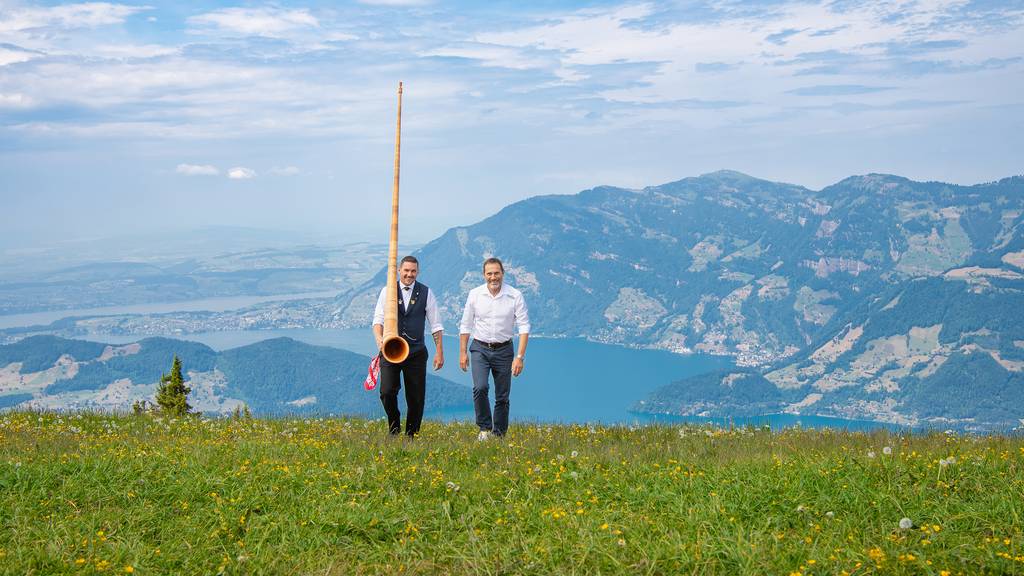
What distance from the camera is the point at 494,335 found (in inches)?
500

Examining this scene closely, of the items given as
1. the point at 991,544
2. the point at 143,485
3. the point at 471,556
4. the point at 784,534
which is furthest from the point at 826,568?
the point at 143,485

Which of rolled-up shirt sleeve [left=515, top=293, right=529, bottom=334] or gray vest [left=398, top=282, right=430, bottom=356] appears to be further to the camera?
rolled-up shirt sleeve [left=515, top=293, right=529, bottom=334]

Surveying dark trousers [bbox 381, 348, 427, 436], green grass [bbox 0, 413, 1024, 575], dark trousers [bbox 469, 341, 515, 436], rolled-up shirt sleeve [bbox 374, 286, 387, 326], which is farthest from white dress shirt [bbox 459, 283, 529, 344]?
green grass [bbox 0, 413, 1024, 575]

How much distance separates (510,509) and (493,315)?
209 inches

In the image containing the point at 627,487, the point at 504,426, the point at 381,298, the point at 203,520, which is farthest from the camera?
the point at 504,426

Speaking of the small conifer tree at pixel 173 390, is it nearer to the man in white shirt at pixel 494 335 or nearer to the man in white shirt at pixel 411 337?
the man in white shirt at pixel 411 337

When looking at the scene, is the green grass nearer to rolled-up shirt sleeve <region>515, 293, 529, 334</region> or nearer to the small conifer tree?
rolled-up shirt sleeve <region>515, 293, 529, 334</region>

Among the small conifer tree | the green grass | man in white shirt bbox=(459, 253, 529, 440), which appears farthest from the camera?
the small conifer tree

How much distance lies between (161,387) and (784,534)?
116ft

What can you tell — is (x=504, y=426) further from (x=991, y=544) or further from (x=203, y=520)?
(x=991, y=544)

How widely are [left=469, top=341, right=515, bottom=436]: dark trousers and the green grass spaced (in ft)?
7.17

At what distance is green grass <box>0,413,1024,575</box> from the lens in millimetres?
6480

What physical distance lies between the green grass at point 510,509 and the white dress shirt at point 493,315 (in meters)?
2.56

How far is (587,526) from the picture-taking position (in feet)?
23.0
